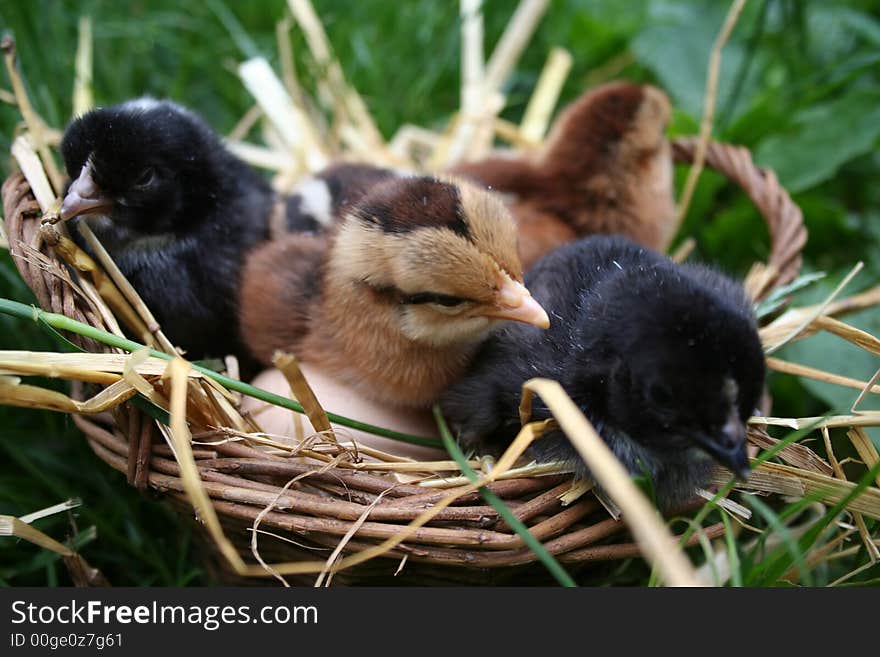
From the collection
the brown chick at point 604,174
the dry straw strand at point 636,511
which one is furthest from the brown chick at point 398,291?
the brown chick at point 604,174

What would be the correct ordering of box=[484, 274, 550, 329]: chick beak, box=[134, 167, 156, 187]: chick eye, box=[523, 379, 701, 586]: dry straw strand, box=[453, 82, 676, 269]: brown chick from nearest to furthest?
1. box=[523, 379, 701, 586]: dry straw strand
2. box=[484, 274, 550, 329]: chick beak
3. box=[134, 167, 156, 187]: chick eye
4. box=[453, 82, 676, 269]: brown chick

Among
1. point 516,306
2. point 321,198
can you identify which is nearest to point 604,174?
point 321,198

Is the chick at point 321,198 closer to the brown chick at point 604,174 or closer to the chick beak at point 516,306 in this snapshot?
the brown chick at point 604,174

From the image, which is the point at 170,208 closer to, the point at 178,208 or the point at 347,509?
the point at 178,208

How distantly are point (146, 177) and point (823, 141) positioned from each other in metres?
2.15

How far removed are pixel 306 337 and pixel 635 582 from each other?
0.93 metres

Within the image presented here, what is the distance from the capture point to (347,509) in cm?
137

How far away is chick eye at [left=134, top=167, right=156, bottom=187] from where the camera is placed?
178 cm

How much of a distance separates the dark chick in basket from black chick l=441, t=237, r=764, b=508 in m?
0.58

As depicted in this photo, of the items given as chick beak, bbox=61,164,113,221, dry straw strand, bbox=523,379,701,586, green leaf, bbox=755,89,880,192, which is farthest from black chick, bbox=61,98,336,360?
green leaf, bbox=755,89,880,192

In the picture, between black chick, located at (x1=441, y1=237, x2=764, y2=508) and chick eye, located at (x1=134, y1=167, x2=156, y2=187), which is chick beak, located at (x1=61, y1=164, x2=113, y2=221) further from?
black chick, located at (x1=441, y1=237, x2=764, y2=508)

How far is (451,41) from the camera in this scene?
319 cm

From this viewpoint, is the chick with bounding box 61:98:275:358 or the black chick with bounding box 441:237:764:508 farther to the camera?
the chick with bounding box 61:98:275:358

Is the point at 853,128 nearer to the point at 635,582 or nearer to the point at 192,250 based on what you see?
the point at 635,582
